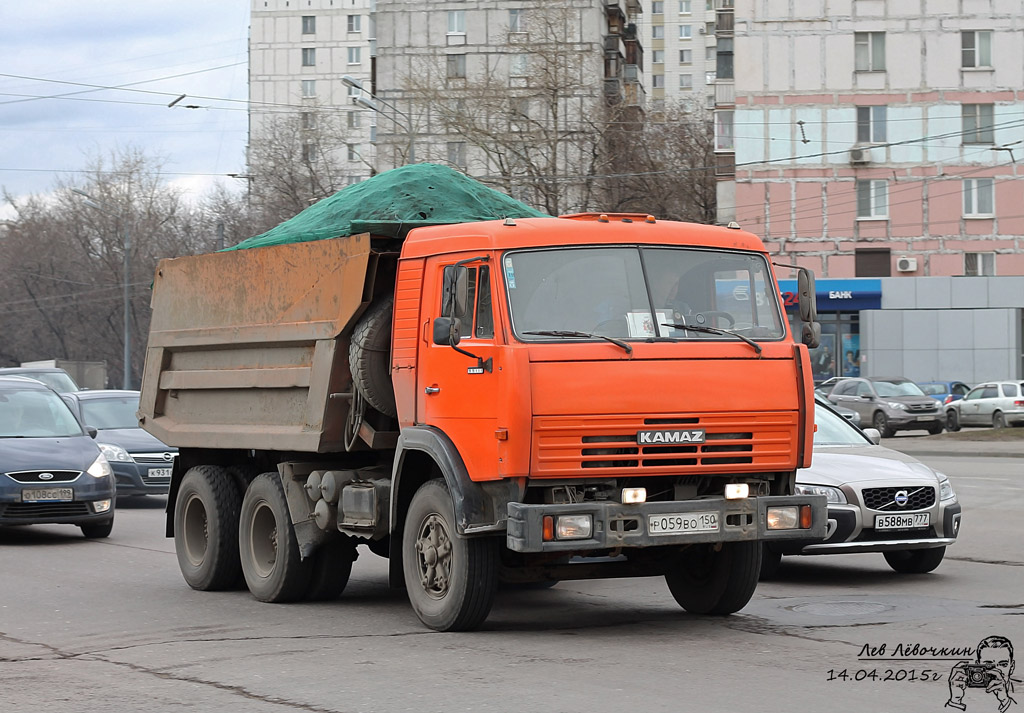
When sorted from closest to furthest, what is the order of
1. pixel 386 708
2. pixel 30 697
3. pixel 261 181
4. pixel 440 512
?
pixel 386 708, pixel 30 697, pixel 440 512, pixel 261 181

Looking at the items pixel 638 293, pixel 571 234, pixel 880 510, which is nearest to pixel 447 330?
pixel 571 234

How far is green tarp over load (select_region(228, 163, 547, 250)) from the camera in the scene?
1028cm

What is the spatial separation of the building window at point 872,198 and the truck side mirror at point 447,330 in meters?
49.3

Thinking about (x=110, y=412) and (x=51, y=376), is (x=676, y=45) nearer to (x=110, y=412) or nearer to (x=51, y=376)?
(x=51, y=376)

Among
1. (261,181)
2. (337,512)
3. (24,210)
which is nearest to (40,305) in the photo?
(24,210)

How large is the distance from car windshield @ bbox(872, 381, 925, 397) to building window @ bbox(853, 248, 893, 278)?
16.7 m

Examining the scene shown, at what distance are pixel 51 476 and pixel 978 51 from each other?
4772 cm

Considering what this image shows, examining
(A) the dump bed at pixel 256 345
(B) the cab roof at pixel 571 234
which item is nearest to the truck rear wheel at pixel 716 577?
(B) the cab roof at pixel 571 234

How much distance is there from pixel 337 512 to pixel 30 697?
315cm

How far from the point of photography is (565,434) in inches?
322

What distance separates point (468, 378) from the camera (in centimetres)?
852

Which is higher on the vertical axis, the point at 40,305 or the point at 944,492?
the point at 40,305

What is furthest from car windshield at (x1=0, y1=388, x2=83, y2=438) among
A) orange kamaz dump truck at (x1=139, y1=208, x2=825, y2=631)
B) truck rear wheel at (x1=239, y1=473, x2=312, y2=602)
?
orange kamaz dump truck at (x1=139, y1=208, x2=825, y2=631)

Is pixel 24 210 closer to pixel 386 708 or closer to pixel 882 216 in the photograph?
pixel 882 216
